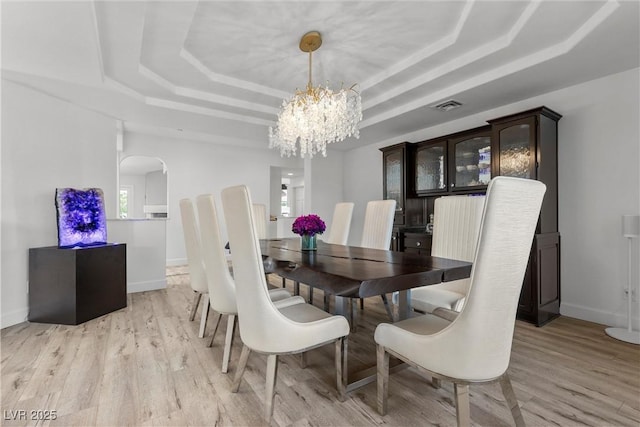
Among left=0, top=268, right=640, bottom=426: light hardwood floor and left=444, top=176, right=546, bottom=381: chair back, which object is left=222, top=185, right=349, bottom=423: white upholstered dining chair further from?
left=444, top=176, right=546, bottom=381: chair back

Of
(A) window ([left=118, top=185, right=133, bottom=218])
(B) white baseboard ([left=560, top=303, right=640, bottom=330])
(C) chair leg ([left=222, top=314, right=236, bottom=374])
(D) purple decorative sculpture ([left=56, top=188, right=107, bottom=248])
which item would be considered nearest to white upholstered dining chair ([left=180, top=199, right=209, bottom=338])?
(C) chair leg ([left=222, top=314, right=236, bottom=374])

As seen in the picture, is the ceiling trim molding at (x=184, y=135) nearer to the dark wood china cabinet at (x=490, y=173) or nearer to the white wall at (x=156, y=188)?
the white wall at (x=156, y=188)

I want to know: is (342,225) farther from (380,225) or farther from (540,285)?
(540,285)

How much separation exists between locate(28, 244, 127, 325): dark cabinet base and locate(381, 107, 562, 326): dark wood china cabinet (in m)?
3.58

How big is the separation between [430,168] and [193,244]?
3.28 m

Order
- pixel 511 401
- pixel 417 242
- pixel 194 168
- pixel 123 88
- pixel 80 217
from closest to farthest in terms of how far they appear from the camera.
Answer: pixel 511 401
pixel 80 217
pixel 123 88
pixel 417 242
pixel 194 168

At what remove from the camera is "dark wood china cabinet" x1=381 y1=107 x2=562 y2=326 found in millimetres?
2877

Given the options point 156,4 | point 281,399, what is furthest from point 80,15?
point 281,399

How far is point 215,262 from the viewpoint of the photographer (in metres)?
1.90

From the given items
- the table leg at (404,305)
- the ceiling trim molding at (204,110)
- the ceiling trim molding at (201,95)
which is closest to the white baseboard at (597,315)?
the table leg at (404,305)

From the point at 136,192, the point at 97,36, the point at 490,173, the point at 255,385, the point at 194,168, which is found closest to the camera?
the point at 255,385

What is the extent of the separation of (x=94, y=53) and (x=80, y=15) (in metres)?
0.52

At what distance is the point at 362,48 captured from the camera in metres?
2.78

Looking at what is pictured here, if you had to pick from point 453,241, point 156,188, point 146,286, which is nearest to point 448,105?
point 453,241
